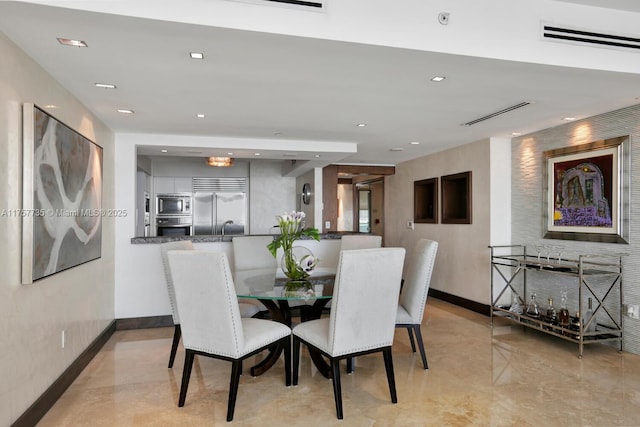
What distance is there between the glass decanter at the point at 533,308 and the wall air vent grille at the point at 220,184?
203 inches

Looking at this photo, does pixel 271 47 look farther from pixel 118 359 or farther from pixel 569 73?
pixel 118 359

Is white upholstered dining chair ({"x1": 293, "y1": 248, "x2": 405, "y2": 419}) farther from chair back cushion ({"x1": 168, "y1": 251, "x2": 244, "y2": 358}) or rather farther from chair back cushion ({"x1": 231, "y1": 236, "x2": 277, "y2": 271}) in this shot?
chair back cushion ({"x1": 231, "y1": 236, "x2": 277, "y2": 271})

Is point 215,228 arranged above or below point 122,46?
below

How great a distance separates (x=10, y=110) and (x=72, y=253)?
119 centimetres

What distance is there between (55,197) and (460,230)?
4.56 metres

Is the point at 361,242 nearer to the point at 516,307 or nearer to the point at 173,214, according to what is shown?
the point at 516,307

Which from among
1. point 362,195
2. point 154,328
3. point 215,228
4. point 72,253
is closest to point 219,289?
point 72,253

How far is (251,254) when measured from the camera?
441cm

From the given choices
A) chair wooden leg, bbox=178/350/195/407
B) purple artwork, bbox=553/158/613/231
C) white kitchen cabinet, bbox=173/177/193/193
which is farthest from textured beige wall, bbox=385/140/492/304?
white kitchen cabinet, bbox=173/177/193/193

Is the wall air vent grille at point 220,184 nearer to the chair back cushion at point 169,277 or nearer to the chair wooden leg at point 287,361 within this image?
the chair back cushion at point 169,277

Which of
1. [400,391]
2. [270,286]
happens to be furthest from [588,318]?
[270,286]

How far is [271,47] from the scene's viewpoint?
2.21m

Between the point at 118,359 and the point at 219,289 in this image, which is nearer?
the point at 219,289

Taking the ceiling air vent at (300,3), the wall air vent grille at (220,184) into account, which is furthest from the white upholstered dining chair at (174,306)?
the wall air vent grille at (220,184)
